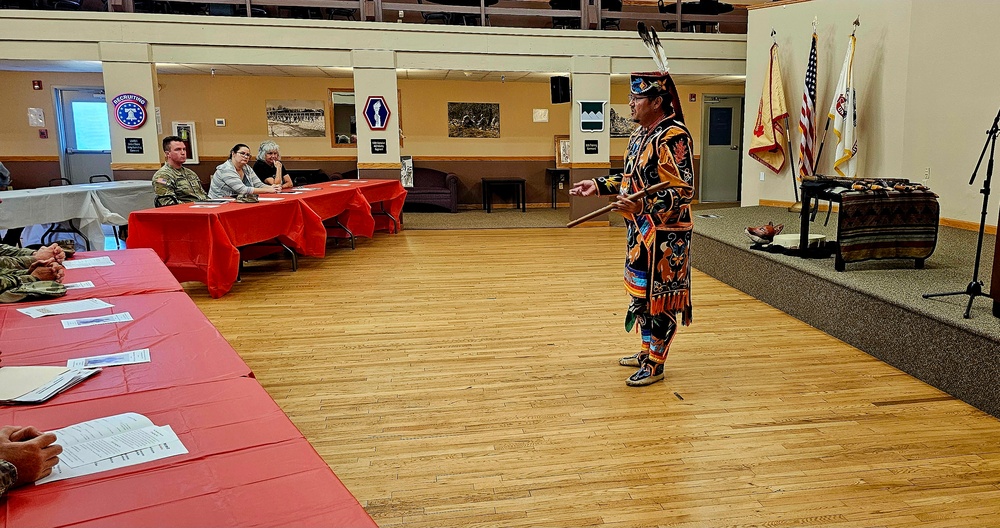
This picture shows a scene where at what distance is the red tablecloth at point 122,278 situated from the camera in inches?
115

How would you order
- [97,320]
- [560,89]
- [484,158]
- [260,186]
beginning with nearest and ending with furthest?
[97,320] → [260,186] → [560,89] → [484,158]

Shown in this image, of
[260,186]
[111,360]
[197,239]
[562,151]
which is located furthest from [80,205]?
[562,151]

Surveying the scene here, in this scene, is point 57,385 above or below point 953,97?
below

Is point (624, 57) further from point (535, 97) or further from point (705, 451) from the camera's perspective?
point (705, 451)

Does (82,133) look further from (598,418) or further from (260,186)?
(598,418)

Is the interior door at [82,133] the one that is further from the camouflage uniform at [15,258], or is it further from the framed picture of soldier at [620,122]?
the camouflage uniform at [15,258]

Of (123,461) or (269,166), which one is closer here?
(123,461)

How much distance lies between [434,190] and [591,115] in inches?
126

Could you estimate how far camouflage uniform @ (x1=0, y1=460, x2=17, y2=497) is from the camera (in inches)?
47.8

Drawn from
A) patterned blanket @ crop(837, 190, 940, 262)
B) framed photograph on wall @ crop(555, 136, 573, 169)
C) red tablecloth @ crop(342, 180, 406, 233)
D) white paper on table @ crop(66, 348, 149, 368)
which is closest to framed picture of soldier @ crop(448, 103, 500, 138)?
framed photograph on wall @ crop(555, 136, 573, 169)

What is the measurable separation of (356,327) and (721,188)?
10.4m

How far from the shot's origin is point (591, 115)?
10.1 m

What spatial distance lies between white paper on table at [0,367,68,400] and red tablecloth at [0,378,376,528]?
10 centimetres

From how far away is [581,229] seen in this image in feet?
32.4
